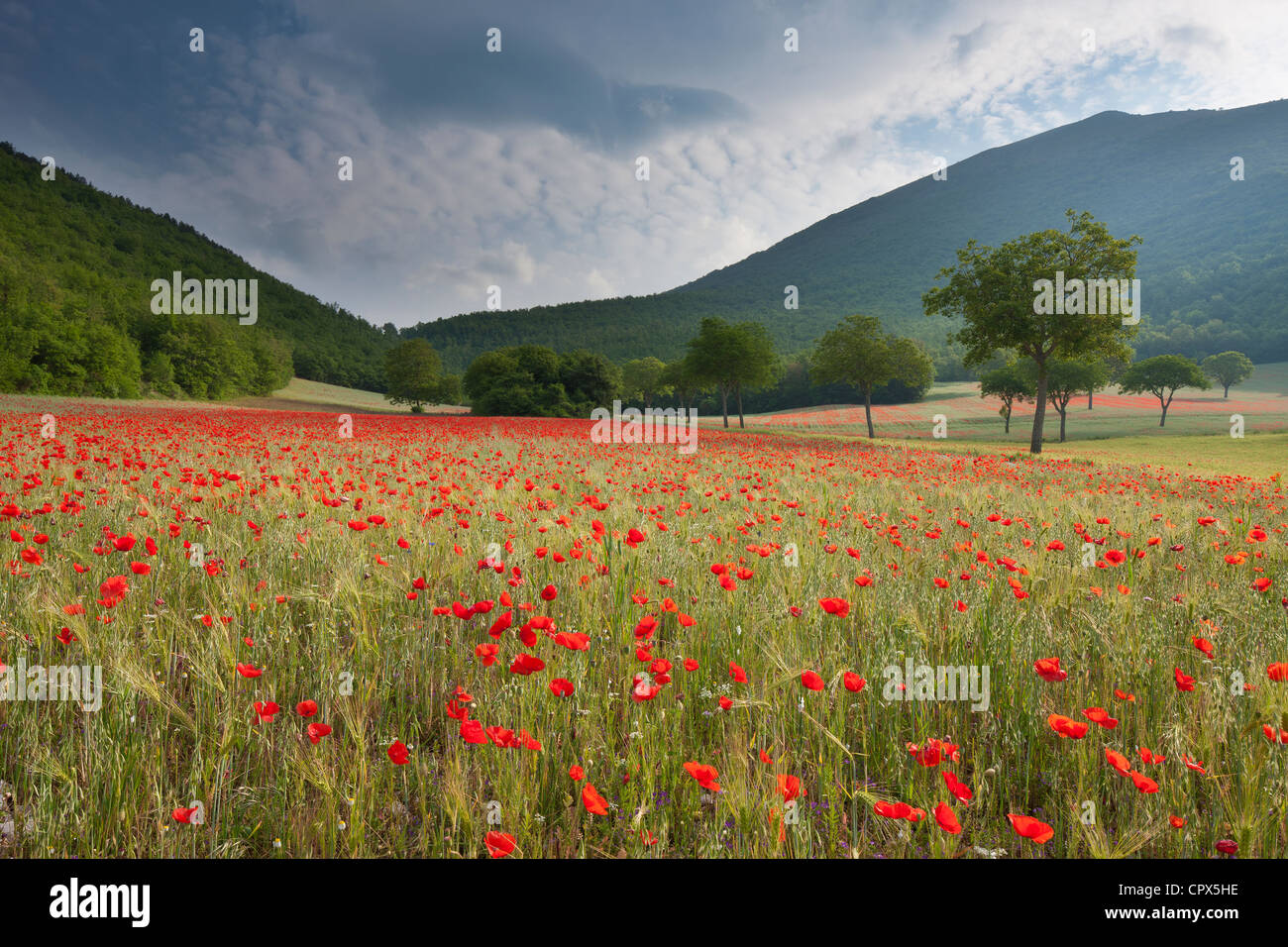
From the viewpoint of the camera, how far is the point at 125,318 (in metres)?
68.4

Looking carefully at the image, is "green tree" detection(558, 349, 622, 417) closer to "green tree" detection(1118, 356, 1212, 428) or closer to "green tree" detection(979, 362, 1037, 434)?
"green tree" detection(979, 362, 1037, 434)

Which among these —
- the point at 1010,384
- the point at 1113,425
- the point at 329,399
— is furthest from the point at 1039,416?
the point at 329,399

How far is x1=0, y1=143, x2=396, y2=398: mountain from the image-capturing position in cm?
5234

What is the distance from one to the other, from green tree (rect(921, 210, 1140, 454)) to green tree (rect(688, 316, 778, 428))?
25.1m

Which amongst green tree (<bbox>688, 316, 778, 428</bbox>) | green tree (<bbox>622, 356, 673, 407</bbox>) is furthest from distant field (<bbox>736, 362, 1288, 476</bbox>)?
green tree (<bbox>622, 356, 673, 407</bbox>)

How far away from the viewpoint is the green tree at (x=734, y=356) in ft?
172

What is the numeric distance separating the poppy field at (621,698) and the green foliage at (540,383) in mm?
62110

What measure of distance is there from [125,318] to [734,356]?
7355 centimetres

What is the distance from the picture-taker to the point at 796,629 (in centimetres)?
266

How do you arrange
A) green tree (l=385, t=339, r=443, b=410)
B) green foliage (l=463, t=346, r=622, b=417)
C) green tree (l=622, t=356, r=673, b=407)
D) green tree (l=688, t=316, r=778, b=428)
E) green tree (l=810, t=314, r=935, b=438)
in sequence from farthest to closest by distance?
green tree (l=622, t=356, r=673, b=407), green tree (l=385, t=339, r=443, b=410), green foliage (l=463, t=346, r=622, b=417), green tree (l=688, t=316, r=778, b=428), green tree (l=810, t=314, r=935, b=438)

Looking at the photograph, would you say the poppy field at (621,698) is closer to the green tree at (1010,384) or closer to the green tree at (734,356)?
the green tree at (734,356)

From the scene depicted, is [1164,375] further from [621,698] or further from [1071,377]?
[621,698]

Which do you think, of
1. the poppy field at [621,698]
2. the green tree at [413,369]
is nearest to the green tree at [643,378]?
the green tree at [413,369]
